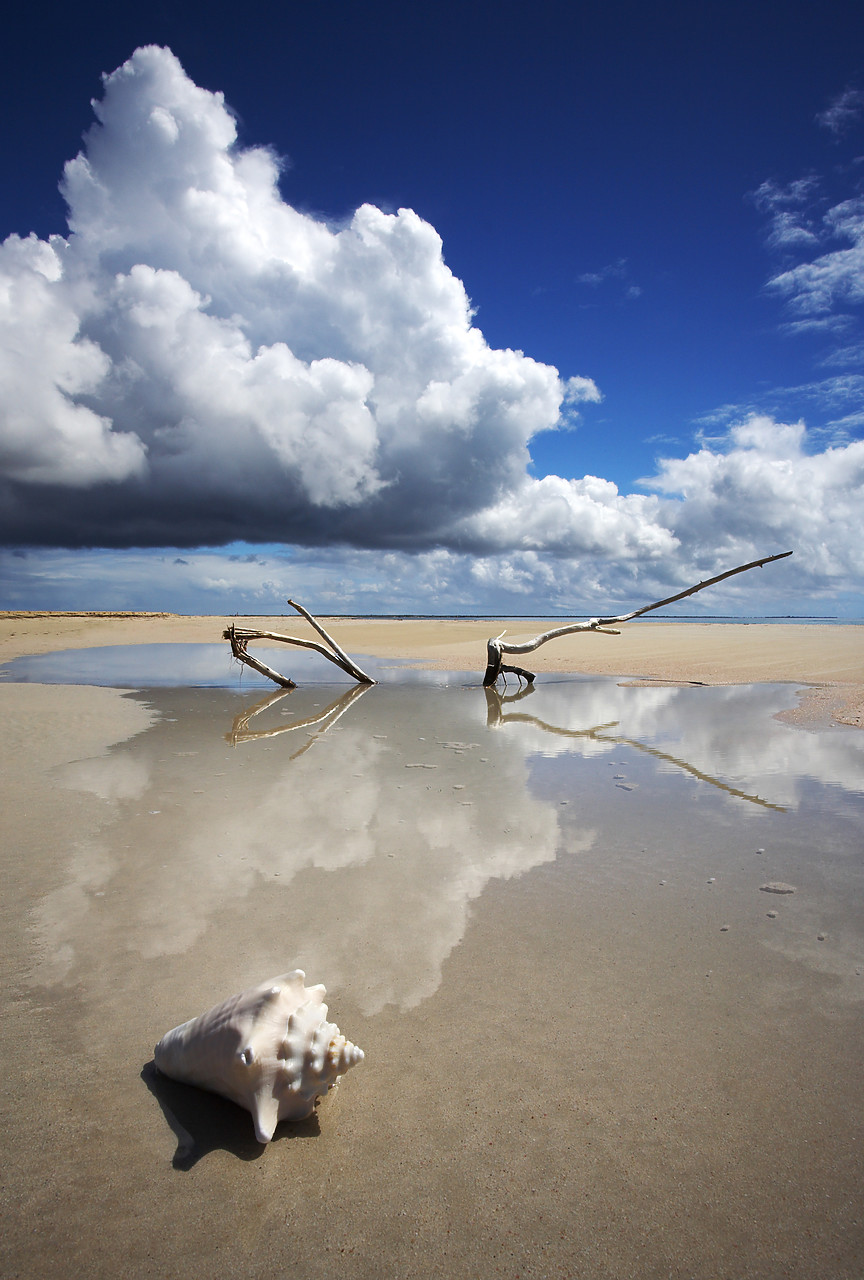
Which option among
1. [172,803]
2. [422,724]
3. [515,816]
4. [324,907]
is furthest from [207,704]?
[324,907]

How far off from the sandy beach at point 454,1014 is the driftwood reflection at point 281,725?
2076 mm

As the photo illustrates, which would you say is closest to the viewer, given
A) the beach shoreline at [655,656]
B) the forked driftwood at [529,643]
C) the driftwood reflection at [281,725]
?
the driftwood reflection at [281,725]

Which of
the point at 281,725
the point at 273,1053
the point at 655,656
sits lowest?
the point at 281,725

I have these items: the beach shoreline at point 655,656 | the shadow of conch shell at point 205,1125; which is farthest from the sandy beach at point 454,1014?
the beach shoreline at point 655,656

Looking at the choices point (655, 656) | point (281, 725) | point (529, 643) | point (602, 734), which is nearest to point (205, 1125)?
point (602, 734)

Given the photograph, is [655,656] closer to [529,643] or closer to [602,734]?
[529,643]

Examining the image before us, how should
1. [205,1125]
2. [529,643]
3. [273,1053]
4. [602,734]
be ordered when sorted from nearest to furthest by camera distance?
[273,1053], [205,1125], [602,734], [529,643]

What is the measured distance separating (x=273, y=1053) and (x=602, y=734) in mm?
7557

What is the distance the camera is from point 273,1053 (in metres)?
2.05

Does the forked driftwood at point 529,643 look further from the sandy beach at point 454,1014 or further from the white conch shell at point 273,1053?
the white conch shell at point 273,1053

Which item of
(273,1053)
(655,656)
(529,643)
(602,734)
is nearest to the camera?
(273,1053)

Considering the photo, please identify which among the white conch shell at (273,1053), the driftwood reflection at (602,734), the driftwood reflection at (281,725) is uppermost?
the white conch shell at (273,1053)

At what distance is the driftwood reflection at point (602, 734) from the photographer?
6.00 m

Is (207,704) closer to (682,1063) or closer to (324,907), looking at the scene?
(324,907)
